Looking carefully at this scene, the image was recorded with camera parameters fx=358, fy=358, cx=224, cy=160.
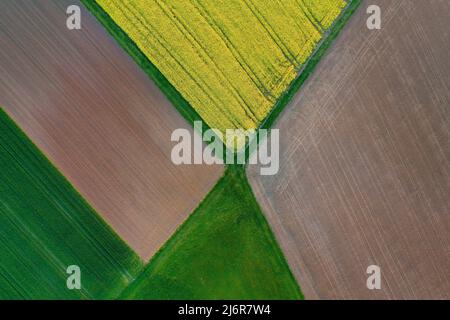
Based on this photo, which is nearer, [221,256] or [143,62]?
[143,62]

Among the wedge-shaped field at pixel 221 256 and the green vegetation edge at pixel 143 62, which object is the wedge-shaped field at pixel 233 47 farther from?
the wedge-shaped field at pixel 221 256

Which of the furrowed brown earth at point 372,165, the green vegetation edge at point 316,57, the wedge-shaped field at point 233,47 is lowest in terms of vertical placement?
the furrowed brown earth at point 372,165

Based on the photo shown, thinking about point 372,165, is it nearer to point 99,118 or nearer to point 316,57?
point 316,57

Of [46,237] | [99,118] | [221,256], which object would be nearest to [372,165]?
[221,256]

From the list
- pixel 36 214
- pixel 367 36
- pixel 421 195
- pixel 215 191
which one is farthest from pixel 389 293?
pixel 36 214

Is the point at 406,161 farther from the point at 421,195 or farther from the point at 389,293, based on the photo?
the point at 389,293

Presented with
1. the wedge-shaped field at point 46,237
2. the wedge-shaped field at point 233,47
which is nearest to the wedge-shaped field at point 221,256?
the wedge-shaped field at point 46,237
